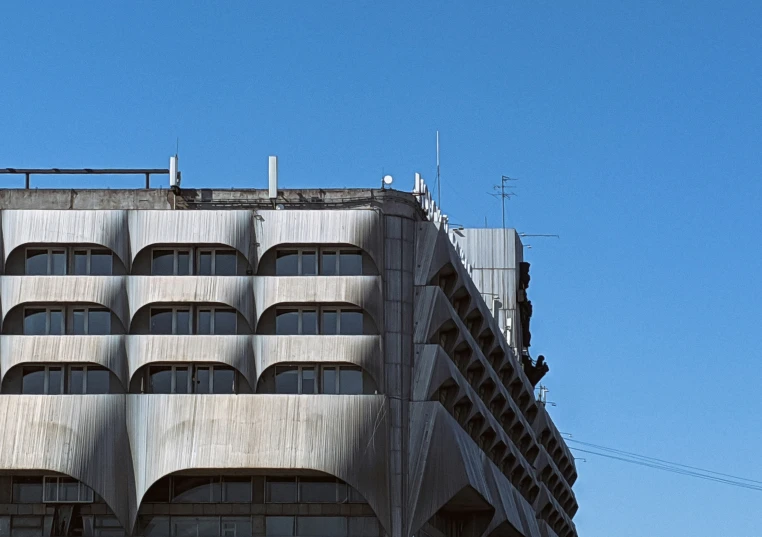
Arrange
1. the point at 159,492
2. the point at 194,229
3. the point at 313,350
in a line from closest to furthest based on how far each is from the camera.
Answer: the point at 313,350 → the point at 159,492 → the point at 194,229

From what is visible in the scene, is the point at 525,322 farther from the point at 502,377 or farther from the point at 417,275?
the point at 417,275

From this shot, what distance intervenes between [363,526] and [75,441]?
52.6ft

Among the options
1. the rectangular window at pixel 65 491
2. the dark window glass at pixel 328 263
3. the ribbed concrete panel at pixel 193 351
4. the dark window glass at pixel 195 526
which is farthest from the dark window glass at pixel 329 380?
the rectangular window at pixel 65 491

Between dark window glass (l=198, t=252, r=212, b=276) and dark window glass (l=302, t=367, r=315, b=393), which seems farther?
→ dark window glass (l=198, t=252, r=212, b=276)

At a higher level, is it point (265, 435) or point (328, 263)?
point (328, 263)

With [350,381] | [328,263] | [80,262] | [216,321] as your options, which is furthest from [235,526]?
[80,262]

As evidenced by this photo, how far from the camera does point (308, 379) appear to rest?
89188 millimetres

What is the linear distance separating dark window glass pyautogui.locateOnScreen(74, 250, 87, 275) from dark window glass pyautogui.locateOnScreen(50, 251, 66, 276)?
658 millimetres

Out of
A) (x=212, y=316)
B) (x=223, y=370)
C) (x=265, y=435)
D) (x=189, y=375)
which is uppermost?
(x=212, y=316)

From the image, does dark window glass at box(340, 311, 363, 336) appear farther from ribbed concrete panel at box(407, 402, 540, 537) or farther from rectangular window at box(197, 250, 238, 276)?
rectangular window at box(197, 250, 238, 276)

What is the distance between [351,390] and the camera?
8925 centimetres

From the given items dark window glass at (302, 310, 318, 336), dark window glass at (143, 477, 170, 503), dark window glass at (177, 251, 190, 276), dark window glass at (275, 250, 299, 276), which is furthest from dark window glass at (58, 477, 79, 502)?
dark window glass at (275, 250, 299, 276)

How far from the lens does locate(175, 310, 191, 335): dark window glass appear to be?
89.9m

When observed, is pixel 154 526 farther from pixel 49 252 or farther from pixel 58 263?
pixel 49 252
